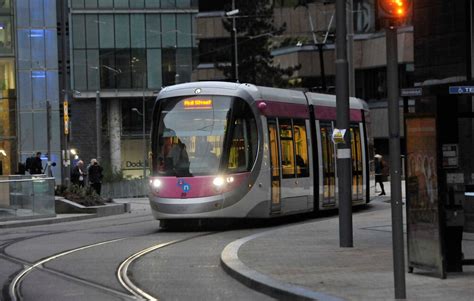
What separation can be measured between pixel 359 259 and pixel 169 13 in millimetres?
52289

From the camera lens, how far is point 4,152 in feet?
187

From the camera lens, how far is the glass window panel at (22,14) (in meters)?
57.5

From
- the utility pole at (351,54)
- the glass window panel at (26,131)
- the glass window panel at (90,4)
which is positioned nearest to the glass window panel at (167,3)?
the glass window panel at (90,4)

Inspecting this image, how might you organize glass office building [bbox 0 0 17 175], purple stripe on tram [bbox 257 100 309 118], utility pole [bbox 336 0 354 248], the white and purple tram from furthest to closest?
glass office building [bbox 0 0 17 175]
purple stripe on tram [bbox 257 100 309 118]
the white and purple tram
utility pole [bbox 336 0 354 248]

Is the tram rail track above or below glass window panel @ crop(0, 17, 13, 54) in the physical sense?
below

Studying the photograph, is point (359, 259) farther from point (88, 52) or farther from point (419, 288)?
point (88, 52)

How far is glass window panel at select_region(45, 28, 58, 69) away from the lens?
5781 cm

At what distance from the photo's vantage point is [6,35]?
58281 millimetres

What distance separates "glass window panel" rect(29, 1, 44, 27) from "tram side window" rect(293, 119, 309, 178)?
140ft

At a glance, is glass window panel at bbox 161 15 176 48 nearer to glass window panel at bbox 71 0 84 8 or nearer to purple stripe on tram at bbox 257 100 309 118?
glass window panel at bbox 71 0 84 8

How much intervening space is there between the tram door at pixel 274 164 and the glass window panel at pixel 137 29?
149 feet

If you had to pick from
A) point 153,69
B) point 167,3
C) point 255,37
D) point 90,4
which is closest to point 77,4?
point 90,4

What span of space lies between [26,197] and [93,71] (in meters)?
40.1

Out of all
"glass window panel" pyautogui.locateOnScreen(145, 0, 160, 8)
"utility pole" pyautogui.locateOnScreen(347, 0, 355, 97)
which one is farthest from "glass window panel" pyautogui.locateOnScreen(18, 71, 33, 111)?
"utility pole" pyautogui.locateOnScreen(347, 0, 355, 97)
